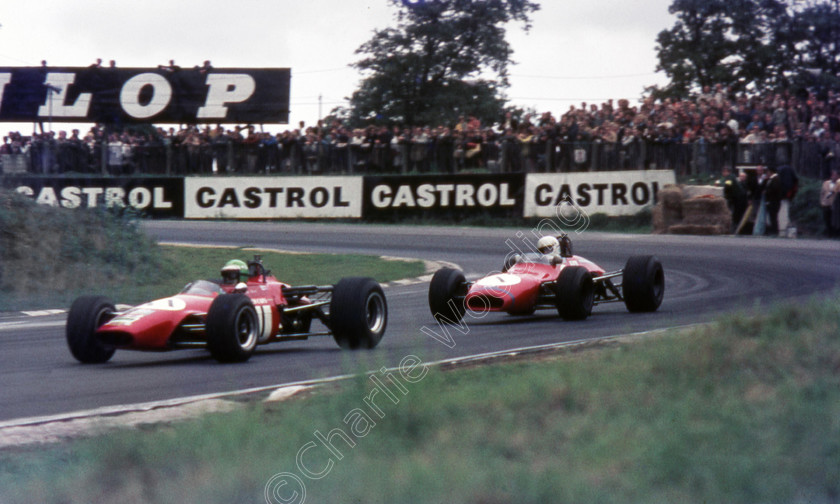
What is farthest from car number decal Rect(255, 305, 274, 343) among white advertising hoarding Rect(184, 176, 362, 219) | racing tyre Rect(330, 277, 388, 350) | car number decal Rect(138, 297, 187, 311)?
white advertising hoarding Rect(184, 176, 362, 219)

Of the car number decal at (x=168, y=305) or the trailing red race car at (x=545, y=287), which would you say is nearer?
the car number decal at (x=168, y=305)

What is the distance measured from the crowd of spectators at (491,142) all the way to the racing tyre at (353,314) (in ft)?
52.4

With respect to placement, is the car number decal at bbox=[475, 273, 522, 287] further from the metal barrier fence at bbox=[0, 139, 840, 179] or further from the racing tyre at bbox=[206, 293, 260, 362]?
the metal barrier fence at bbox=[0, 139, 840, 179]

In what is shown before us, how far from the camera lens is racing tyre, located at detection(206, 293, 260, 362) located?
8555 mm

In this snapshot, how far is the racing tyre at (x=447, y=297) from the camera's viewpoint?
11.4 metres

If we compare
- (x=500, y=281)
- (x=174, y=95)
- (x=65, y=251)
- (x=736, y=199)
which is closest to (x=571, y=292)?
(x=500, y=281)

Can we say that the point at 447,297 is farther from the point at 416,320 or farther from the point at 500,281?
the point at 416,320

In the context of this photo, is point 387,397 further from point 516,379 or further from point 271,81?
point 271,81

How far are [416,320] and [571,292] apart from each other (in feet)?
6.46

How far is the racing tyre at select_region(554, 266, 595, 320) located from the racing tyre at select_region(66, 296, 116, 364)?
16.9 ft

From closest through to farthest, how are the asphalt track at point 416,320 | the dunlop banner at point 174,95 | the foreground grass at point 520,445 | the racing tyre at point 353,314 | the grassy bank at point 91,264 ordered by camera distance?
the foreground grass at point 520,445
the asphalt track at point 416,320
the racing tyre at point 353,314
the grassy bank at point 91,264
the dunlop banner at point 174,95

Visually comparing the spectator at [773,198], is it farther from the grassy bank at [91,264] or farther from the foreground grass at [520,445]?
the foreground grass at [520,445]

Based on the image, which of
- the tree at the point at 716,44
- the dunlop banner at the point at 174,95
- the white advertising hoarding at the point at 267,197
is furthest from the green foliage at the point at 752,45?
the dunlop banner at the point at 174,95

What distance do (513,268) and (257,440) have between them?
7.52m
